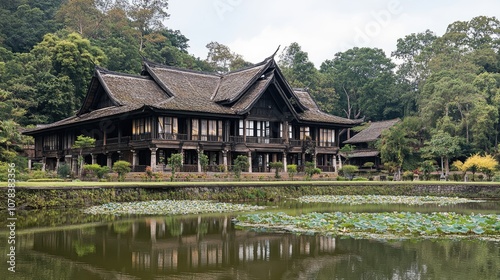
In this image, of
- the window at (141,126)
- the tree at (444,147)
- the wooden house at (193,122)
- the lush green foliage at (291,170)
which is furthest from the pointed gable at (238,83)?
the tree at (444,147)

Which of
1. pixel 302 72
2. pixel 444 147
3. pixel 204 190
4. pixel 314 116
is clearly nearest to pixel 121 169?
pixel 204 190

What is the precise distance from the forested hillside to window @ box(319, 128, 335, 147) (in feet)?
15.5

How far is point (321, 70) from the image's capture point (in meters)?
92.4

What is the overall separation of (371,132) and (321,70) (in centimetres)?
2929

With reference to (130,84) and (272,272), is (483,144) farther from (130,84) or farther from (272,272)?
(272,272)

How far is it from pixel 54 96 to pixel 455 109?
4122 centimetres

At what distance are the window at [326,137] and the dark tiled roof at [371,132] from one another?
47.6 ft

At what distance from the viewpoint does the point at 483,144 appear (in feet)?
174

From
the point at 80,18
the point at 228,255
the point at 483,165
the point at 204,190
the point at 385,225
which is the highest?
the point at 80,18

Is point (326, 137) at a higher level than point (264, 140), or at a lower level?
higher

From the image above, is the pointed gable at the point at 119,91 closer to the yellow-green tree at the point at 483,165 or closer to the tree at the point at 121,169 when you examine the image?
the tree at the point at 121,169

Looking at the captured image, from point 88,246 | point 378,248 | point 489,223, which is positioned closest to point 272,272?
point 378,248

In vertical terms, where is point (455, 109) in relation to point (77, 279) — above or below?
above

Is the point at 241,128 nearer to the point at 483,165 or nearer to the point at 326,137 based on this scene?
the point at 326,137
